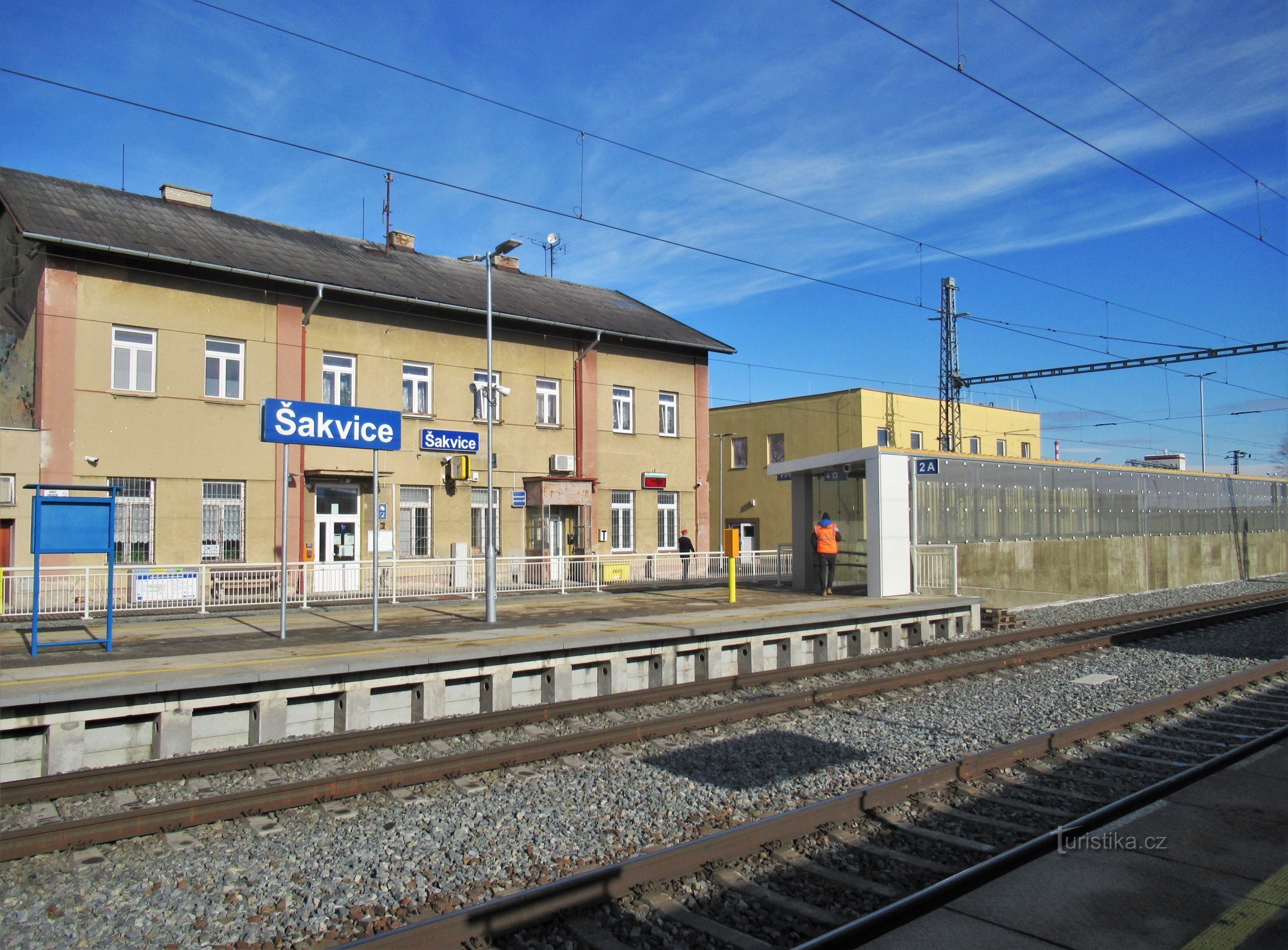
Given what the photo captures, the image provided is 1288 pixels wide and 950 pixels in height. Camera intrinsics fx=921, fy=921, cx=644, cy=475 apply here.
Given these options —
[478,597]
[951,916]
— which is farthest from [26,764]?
[478,597]

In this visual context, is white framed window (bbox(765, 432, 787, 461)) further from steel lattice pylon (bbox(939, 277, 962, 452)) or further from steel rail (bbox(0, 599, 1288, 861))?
steel rail (bbox(0, 599, 1288, 861))

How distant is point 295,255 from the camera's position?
24.3 meters

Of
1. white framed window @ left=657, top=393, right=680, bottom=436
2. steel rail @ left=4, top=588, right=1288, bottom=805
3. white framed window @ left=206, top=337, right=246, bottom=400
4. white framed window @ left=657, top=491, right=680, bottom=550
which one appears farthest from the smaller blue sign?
steel rail @ left=4, top=588, right=1288, bottom=805

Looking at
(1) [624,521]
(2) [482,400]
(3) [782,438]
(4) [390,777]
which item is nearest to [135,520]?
(2) [482,400]

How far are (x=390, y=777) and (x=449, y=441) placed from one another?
725 inches

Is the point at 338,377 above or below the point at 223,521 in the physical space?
above

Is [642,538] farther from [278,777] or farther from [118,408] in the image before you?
[278,777]

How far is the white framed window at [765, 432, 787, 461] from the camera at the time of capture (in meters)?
42.0

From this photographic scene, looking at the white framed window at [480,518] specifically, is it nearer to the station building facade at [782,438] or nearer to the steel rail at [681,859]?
the station building facade at [782,438]

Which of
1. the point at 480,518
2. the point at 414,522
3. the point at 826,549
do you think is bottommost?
the point at 826,549

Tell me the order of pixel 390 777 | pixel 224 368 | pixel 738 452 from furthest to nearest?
1. pixel 738 452
2. pixel 224 368
3. pixel 390 777

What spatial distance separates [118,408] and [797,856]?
1963 centimetres

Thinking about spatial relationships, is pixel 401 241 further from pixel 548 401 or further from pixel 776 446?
pixel 776 446

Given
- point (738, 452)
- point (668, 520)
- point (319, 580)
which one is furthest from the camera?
point (738, 452)
